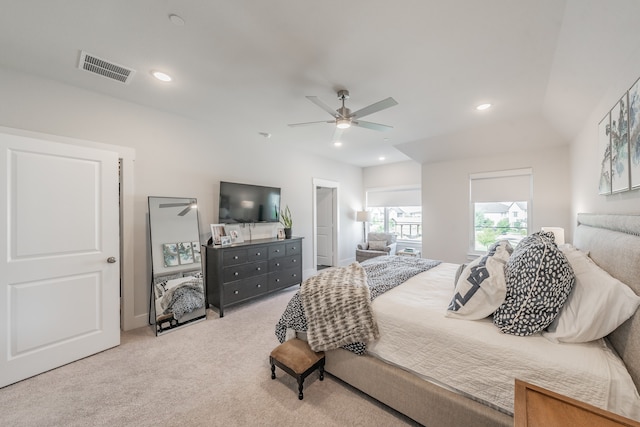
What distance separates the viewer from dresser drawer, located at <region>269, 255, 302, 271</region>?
384cm

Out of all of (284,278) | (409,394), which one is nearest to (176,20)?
(409,394)

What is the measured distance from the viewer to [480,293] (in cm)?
152

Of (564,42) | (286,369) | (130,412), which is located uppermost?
(564,42)

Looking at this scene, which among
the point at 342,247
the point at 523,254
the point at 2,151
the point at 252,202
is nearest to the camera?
the point at 523,254

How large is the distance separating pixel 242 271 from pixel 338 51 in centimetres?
285

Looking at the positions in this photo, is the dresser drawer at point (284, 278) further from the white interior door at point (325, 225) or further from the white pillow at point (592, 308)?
the white pillow at point (592, 308)

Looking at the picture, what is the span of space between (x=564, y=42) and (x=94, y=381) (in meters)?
4.49

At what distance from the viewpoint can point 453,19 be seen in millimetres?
1638

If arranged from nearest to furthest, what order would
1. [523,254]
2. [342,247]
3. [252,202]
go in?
[523,254] → [252,202] → [342,247]

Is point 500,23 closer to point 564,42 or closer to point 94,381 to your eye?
point 564,42

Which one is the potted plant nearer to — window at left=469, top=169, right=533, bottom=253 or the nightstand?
window at left=469, top=169, right=533, bottom=253

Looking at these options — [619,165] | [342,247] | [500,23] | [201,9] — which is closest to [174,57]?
[201,9]

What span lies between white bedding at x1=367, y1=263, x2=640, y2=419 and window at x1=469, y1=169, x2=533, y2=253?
11.2 ft

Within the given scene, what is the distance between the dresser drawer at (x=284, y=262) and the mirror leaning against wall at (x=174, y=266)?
1.05 meters
